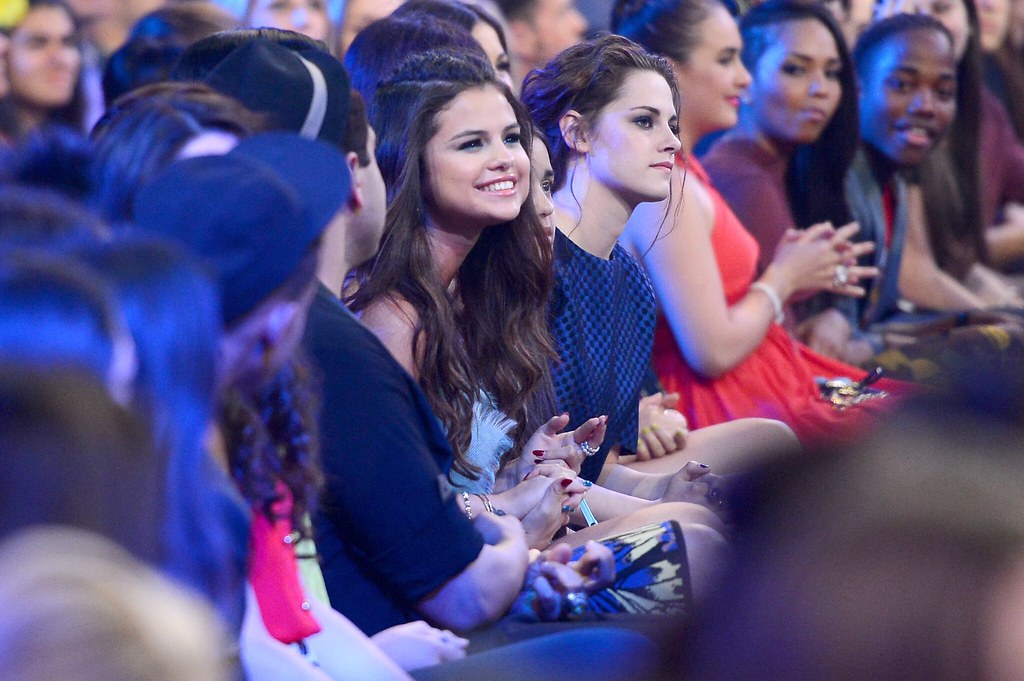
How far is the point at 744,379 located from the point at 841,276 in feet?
1.77

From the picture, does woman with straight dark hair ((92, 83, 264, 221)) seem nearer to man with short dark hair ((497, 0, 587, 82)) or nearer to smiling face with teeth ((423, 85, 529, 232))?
smiling face with teeth ((423, 85, 529, 232))

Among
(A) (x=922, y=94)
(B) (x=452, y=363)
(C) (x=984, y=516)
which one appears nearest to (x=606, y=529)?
(B) (x=452, y=363)

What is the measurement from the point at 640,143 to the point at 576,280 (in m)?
0.30

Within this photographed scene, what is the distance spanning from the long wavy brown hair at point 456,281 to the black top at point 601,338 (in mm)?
102

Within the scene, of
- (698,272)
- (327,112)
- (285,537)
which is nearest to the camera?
(285,537)

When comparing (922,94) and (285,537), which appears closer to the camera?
(285,537)

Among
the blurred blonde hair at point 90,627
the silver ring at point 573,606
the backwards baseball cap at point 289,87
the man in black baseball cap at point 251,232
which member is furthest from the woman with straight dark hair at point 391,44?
the blurred blonde hair at point 90,627

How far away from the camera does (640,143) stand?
8.68ft

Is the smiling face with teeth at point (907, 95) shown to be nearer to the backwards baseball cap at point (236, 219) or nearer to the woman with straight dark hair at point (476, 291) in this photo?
the woman with straight dark hair at point (476, 291)

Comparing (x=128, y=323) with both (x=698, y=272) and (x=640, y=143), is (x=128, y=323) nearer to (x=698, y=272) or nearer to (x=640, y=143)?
(x=640, y=143)

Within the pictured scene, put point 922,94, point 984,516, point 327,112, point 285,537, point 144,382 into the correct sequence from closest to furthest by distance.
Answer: point 984,516 → point 144,382 → point 285,537 → point 327,112 → point 922,94

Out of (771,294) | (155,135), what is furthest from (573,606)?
(771,294)

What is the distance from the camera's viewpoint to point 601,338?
2654 mm

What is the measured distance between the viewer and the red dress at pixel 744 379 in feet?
10.4
